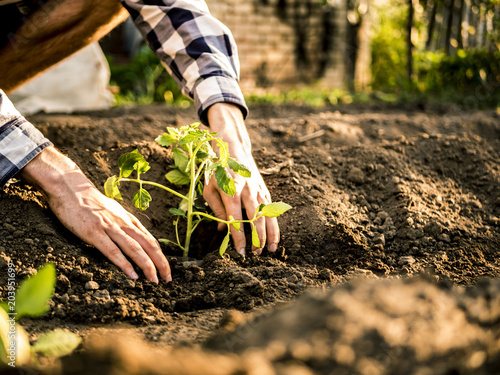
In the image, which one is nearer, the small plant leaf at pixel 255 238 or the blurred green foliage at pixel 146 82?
the small plant leaf at pixel 255 238

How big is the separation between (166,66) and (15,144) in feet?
2.88

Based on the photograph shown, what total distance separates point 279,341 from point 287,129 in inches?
85.5

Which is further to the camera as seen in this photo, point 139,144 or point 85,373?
point 139,144

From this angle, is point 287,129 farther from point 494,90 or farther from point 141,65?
point 141,65

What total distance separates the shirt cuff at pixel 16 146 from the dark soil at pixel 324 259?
20cm

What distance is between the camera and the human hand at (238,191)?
5.51ft

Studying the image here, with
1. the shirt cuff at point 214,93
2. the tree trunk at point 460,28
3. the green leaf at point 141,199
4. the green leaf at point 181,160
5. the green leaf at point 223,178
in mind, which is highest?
the shirt cuff at point 214,93

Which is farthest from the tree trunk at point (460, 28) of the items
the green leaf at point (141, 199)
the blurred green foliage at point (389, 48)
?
the green leaf at point (141, 199)

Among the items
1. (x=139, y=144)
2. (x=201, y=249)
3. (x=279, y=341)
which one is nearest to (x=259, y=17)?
(x=139, y=144)

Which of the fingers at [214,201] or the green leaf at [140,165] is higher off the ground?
the green leaf at [140,165]

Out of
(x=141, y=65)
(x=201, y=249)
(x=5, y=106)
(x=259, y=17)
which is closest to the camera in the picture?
(x=5, y=106)

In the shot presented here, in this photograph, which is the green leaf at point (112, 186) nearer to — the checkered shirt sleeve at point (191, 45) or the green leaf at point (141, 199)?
the green leaf at point (141, 199)

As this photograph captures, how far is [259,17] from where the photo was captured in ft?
22.3

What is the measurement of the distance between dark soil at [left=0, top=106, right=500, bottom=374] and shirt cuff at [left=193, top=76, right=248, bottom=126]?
0.36 metres
